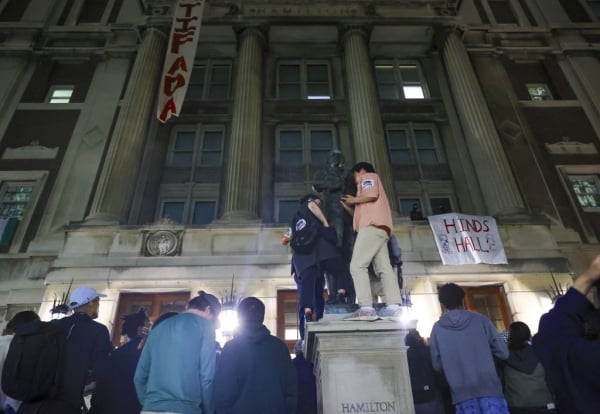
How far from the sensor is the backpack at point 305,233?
16.9ft

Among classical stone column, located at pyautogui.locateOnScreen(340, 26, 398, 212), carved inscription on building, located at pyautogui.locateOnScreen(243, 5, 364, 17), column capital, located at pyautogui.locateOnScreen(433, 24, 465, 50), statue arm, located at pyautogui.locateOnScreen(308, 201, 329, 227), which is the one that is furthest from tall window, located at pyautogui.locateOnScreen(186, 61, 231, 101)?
statue arm, located at pyautogui.locateOnScreen(308, 201, 329, 227)

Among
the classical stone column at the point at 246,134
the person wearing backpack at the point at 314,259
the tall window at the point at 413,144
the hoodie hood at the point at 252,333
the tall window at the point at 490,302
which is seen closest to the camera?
the hoodie hood at the point at 252,333

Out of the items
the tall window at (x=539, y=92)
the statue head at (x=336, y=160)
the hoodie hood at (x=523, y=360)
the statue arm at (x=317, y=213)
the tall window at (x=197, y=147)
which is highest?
the tall window at (x=539, y=92)

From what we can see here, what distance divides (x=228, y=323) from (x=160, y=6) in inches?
626

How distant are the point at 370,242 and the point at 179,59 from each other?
1394cm

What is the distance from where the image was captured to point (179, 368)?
11.0ft

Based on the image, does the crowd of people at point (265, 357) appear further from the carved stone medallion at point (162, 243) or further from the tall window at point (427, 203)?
the tall window at point (427, 203)

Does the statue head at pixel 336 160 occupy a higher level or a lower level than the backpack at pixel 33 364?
higher

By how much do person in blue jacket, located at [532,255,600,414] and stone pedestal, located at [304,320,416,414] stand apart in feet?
6.91

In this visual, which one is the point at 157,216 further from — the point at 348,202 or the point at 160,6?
the point at 348,202

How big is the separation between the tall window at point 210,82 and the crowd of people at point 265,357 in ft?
51.4

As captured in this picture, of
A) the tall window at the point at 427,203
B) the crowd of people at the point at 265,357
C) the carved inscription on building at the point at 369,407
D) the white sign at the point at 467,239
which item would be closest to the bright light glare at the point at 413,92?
the tall window at the point at 427,203

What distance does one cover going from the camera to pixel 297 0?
2003 centimetres

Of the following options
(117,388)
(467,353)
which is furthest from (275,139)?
(467,353)
